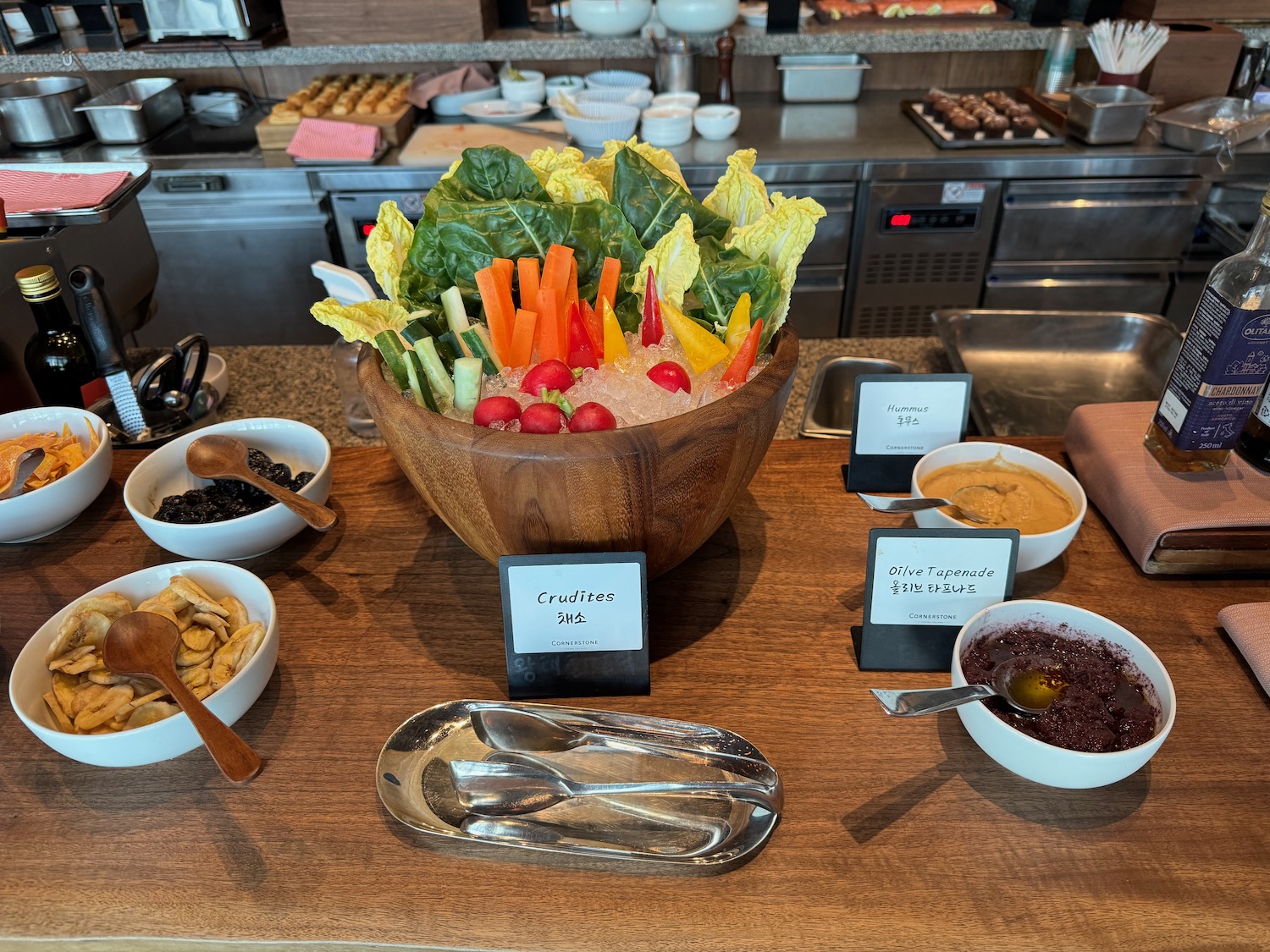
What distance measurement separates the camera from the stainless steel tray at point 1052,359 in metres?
1.66

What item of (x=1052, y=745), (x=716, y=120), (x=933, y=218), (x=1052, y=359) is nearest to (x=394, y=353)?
(x=1052, y=745)

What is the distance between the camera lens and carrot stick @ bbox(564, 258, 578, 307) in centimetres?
99

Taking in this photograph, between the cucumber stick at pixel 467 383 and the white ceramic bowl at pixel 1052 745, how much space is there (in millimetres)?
527

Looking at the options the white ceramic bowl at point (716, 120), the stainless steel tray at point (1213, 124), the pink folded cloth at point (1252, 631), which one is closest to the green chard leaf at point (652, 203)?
the pink folded cloth at point (1252, 631)

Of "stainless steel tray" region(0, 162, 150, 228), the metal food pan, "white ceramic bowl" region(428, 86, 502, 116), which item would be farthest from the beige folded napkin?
the metal food pan

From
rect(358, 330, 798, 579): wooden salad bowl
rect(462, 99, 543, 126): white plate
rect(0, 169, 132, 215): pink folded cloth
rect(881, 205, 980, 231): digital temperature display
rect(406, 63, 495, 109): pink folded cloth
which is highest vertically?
rect(358, 330, 798, 579): wooden salad bowl

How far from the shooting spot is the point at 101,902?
0.72m

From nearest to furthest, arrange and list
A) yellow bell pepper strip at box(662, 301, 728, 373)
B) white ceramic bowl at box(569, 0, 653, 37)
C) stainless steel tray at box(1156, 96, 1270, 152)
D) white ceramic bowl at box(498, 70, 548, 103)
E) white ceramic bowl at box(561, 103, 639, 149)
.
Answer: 1. yellow bell pepper strip at box(662, 301, 728, 373)
2. stainless steel tray at box(1156, 96, 1270, 152)
3. white ceramic bowl at box(561, 103, 639, 149)
4. white ceramic bowl at box(569, 0, 653, 37)
5. white ceramic bowl at box(498, 70, 548, 103)

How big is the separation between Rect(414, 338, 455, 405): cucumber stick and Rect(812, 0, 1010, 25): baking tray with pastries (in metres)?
3.24

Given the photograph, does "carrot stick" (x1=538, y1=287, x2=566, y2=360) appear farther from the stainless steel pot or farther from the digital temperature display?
the stainless steel pot

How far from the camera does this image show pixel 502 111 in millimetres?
3283

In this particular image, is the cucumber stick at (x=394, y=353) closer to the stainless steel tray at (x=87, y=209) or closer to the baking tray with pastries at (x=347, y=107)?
the stainless steel tray at (x=87, y=209)

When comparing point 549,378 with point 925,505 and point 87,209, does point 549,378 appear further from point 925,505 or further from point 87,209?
point 87,209

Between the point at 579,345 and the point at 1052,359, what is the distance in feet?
4.07
